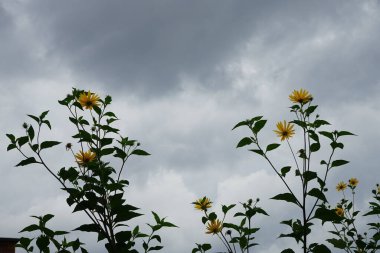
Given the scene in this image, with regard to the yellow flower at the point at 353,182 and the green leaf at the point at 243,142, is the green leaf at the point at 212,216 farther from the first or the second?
the yellow flower at the point at 353,182

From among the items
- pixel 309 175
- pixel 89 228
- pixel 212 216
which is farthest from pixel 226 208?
pixel 89 228

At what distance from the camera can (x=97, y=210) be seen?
3432 millimetres

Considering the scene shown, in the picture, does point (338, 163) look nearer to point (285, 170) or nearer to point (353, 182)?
point (285, 170)

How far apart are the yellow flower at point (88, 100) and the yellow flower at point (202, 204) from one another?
1.86 metres

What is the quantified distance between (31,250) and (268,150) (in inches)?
97.7

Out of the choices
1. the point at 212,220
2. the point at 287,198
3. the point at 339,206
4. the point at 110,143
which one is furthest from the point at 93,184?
the point at 339,206

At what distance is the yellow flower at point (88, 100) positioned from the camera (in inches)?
178

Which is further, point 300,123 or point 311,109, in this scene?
point 311,109

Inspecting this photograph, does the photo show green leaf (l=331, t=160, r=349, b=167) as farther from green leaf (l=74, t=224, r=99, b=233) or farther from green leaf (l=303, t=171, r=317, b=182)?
green leaf (l=74, t=224, r=99, b=233)

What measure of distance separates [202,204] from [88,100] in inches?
78.9

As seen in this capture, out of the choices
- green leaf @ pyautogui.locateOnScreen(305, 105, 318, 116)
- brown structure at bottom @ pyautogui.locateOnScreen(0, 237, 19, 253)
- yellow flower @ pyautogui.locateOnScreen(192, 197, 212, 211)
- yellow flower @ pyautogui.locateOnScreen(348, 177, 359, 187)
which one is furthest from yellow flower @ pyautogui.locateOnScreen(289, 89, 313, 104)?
brown structure at bottom @ pyautogui.locateOnScreen(0, 237, 19, 253)

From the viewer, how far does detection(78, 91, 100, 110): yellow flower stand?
452 centimetres

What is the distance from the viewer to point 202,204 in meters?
5.57

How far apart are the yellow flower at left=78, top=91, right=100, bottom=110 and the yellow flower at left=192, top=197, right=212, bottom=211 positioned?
1861mm
